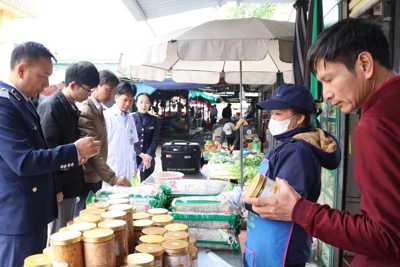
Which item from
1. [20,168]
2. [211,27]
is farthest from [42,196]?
[211,27]

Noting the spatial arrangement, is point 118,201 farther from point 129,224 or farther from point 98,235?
point 98,235

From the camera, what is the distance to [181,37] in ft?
9.55

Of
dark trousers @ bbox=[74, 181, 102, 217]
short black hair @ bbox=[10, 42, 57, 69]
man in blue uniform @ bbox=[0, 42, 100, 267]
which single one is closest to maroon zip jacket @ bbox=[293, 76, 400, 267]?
man in blue uniform @ bbox=[0, 42, 100, 267]

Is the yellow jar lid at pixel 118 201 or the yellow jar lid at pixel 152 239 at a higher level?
the yellow jar lid at pixel 118 201

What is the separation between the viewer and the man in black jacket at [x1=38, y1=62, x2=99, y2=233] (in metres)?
2.88

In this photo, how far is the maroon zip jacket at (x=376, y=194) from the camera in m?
0.93

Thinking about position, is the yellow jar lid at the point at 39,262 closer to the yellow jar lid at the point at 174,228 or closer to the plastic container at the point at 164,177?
the yellow jar lid at the point at 174,228

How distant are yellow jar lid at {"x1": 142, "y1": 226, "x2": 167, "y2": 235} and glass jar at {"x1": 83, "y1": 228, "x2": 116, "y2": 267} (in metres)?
0.33

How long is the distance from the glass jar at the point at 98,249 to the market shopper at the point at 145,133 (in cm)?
432

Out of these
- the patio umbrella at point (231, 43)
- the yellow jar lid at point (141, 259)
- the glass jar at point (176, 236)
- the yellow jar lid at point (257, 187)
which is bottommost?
the yellow jar lid at point (141, 259)

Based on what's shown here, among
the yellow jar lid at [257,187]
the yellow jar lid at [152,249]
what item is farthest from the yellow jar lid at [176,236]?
the yellow jar lid at [257,187]

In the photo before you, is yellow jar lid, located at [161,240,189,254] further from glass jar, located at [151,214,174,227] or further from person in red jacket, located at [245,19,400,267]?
person in red jacket, located at [245,19,400,267]

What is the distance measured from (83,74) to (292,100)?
5.92 feet

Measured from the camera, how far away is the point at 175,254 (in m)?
1.54
